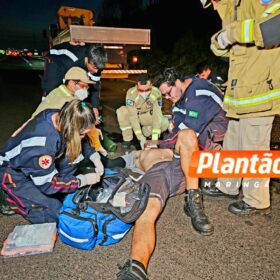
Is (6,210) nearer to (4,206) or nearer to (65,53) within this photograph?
(4,206)

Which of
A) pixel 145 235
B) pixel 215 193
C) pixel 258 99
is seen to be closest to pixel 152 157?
pixel 215 193

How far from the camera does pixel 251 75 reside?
2.53 metres

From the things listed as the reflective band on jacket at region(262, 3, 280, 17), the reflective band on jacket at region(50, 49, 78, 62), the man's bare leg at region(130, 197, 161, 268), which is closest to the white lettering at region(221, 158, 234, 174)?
the man's bare leg at region(130, 197, 161, 268)

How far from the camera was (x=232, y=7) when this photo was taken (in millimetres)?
2637

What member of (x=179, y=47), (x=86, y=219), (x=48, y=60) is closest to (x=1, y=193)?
(x=86, y=219)

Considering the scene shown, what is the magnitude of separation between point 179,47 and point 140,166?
12.0m

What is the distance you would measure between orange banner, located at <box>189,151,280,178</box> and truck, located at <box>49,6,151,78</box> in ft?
15.8

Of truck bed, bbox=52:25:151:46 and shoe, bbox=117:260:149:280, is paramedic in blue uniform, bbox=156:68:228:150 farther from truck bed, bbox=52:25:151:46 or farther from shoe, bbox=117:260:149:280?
truck bed, bbox=52:25:151:46

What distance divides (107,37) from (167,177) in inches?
226

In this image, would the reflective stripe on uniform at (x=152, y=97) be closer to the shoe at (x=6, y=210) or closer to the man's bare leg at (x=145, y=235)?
the man's bare leg at (x=145, y=235)

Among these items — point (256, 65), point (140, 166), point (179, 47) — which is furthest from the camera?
point (179, 47)

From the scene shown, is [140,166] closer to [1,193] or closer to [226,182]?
[226,182]

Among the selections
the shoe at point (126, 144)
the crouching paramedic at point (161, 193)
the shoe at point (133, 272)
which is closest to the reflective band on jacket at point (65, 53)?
the shoe at point (126, 144)

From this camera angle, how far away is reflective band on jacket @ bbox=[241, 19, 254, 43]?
2.32 meters
